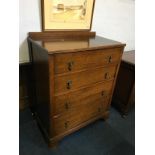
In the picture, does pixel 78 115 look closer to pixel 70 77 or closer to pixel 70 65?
pixel 70 77

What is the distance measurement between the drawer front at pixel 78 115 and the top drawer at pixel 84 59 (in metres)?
0.42

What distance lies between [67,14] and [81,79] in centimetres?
67

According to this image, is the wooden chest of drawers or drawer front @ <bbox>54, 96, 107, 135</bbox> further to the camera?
drawer front @ <bbox>54, 96, 107, 135</bbox>

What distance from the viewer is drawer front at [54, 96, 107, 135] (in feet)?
4.65

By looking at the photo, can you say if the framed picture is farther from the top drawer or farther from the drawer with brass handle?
the drawer with brass handle

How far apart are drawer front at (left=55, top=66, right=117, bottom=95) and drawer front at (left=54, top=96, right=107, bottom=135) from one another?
0.78 ft

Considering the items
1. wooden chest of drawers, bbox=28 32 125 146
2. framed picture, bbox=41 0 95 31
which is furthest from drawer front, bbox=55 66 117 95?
framed picture, bbox=41 0 95 31

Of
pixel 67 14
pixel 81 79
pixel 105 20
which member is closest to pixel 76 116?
pixel 81 79

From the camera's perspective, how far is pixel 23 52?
1.51m

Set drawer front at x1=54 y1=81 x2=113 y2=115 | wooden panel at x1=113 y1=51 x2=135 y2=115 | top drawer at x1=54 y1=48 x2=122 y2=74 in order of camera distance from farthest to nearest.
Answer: wooden panel at x1=113 y1=51 x2=135 y2=115
drawer front at x1=54 y1=81 x2=113 y2=115
top drawer at x1=54 y1=48 x2=122 y2=74

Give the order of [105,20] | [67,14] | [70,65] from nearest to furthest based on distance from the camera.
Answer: [70,65] → [67,14] → [105,20]

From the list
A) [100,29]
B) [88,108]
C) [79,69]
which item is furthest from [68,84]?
[100,29]
